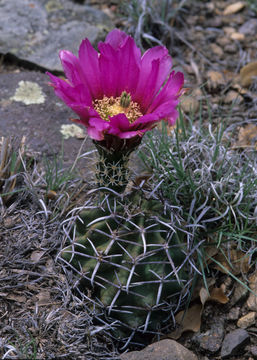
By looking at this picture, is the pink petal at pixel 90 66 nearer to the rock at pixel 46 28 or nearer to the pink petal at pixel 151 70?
the pink petal at pixel 151 70

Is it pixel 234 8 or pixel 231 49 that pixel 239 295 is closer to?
pixel 231 49

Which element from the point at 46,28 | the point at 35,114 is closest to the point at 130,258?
the point at 35,114

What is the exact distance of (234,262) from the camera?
7.68 feet

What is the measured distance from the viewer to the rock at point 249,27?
3.94 meters

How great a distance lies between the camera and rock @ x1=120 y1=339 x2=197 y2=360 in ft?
6.04

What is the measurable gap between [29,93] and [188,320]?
5.47ft

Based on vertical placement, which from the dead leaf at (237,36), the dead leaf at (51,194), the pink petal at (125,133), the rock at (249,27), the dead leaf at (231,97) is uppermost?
the pink petal at (125,133)

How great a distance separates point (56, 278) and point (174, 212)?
1.88ft

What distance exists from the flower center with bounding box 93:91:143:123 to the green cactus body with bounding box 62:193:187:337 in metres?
0.33

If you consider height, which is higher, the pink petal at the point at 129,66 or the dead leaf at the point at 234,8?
the pink petal at the point at 129,66

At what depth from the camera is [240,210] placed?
239 centimetres

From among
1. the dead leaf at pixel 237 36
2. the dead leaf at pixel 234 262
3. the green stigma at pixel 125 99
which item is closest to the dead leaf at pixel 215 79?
the dead leaf at pixel 237 36

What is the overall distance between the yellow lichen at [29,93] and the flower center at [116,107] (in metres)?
1.18

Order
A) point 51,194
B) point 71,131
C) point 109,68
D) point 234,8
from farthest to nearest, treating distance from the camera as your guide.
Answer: point 234,8, point 71,131, point 51,194, point 109,68
